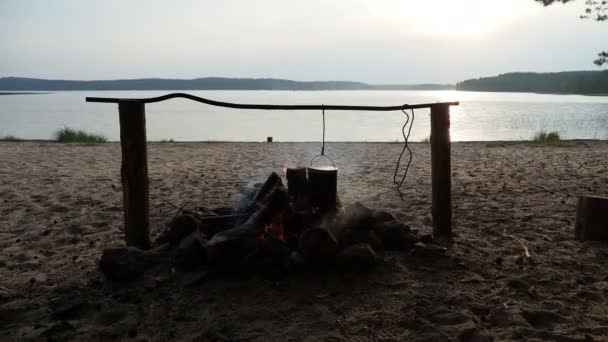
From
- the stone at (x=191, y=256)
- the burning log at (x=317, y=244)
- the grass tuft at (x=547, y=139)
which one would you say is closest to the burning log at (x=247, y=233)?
the stone at (x=191, y=256)

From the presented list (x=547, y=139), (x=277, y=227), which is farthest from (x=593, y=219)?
(x=547, y=139)

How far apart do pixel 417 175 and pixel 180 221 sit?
21.0 feet

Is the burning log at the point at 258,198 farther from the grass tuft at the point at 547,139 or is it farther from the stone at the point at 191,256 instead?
the grass tuft at the point at 547,139

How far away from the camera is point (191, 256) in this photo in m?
4.16

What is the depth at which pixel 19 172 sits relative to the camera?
32.0ft

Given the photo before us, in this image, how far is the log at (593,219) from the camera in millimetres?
5094

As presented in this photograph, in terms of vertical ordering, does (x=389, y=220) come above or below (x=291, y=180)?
below

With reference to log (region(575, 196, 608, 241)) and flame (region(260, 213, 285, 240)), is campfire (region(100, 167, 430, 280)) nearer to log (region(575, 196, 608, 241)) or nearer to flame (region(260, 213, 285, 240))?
flame (region(260, 213, 285, 240))

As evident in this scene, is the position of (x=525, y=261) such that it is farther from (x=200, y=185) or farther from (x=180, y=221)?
(x=200, y=185)

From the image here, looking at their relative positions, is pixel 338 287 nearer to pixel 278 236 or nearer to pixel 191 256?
pixel 278 236

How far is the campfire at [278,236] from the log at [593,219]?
1.91 meters

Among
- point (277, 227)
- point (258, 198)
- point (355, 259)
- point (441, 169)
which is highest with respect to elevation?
point (441, 169)

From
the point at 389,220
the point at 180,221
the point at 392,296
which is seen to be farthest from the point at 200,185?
the point at 392,296

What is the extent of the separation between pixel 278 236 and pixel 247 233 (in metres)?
0.37
